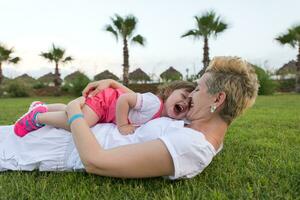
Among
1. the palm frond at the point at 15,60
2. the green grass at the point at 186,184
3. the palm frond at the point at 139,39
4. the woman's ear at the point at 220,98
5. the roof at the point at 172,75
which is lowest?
the green grass at the point at 186,184

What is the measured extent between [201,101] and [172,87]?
0.44 metres

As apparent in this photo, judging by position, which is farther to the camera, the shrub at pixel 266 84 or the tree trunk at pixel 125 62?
the tree trunk at pixel 125 62

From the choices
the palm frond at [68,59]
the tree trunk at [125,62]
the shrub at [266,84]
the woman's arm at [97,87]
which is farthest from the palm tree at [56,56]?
the woman's arm at [97,87]

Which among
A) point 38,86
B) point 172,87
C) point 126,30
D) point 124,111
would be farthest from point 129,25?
point 124,111

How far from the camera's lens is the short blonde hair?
78.8 inches

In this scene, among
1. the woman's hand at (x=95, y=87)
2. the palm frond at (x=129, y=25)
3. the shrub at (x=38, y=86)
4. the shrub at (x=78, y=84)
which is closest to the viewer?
the woman's hand at (x=95, y=87)

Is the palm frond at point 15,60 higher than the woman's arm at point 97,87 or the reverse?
higher

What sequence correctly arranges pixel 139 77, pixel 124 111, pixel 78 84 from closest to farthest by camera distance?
1. pixel 124 111
2. pixel 78 84
3. pixel 139 77

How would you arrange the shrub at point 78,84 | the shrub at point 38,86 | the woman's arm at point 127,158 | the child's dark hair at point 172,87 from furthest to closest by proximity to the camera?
the shrub at point 38,86
the shrub at point 78,84
the child's dark hair at point 172,87
the woman's arm at point 127,158

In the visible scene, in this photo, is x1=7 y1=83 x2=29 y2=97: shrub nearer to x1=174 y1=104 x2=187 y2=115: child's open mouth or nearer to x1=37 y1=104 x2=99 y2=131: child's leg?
x1=37 y1=104 x2=99 y2=131: child's leg

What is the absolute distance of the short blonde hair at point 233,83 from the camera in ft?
6.57

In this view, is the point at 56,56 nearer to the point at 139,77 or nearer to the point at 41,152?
the point at 139,77

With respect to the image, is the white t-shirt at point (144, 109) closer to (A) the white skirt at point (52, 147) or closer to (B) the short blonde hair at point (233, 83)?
(A) the white skirt at point (52, 147)

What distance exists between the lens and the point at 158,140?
1892mm
